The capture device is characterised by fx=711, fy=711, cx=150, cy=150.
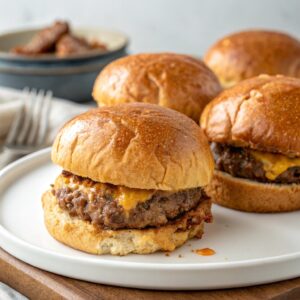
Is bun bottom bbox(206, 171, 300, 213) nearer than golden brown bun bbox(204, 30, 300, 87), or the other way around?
bun bottom bbox(206, 171, 300, 213)

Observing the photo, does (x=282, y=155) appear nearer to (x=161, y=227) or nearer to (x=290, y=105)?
(x=290, y=105)

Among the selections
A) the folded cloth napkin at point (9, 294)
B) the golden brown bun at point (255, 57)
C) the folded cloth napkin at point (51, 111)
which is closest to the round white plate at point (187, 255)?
the folded cloth napkin at point (9, 294)

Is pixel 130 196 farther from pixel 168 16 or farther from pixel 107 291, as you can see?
pixel 168 16

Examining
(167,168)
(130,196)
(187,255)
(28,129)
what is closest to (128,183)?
(130,196)

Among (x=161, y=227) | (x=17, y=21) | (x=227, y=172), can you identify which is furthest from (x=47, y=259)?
(x=17, y=21)

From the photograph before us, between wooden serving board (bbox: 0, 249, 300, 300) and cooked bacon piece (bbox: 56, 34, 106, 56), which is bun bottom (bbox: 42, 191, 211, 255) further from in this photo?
cooked bacon piece (bbox: 56, 34, 106, 56)

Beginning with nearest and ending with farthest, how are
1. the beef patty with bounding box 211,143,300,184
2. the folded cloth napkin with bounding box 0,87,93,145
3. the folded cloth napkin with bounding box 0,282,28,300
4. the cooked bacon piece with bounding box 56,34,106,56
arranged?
the folded cloth napkin with bounding box 0,282,28,300 → the beef patty with bounding box 211,143,300,184 → the folded cloth napkin with bounding box 0,87,93,145 → the cooked bacon piece with bounding box 56,34,106,56

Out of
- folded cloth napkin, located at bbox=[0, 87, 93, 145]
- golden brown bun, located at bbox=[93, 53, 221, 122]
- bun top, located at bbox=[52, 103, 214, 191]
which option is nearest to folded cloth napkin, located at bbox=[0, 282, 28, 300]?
bun top, located at bbox=[52, 103, 214, 191]
